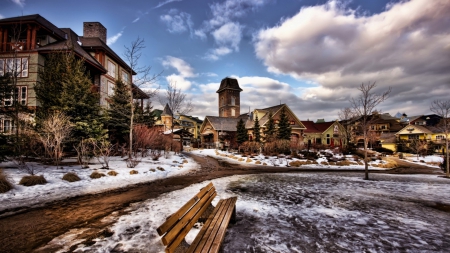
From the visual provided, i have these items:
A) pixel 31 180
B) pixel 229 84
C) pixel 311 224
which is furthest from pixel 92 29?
pixel 229 84

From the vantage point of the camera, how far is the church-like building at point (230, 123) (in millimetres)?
40156

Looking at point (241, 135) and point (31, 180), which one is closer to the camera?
point (31, 180)

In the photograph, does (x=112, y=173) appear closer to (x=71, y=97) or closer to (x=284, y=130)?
(x=71, y=97)

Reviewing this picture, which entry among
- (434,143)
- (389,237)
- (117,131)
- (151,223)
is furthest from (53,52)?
(434,143)

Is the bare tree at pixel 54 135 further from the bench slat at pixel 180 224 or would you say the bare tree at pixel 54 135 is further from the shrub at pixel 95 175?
the bench slat at pixel 180 224

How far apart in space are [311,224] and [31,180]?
10.4 metres

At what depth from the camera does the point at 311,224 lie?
5.13 metres

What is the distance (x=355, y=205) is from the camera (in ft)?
22.4

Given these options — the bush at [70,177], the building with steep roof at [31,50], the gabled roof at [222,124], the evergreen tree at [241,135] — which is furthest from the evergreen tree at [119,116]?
the gabled roof at [222,124]

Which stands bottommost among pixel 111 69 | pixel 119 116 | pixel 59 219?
pixel 59 219

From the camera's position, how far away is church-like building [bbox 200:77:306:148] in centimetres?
4016

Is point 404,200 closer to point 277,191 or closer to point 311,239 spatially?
point 277,191

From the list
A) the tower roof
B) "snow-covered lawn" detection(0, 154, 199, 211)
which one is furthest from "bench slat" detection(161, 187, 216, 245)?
the tower roof

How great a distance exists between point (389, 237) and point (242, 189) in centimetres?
547
